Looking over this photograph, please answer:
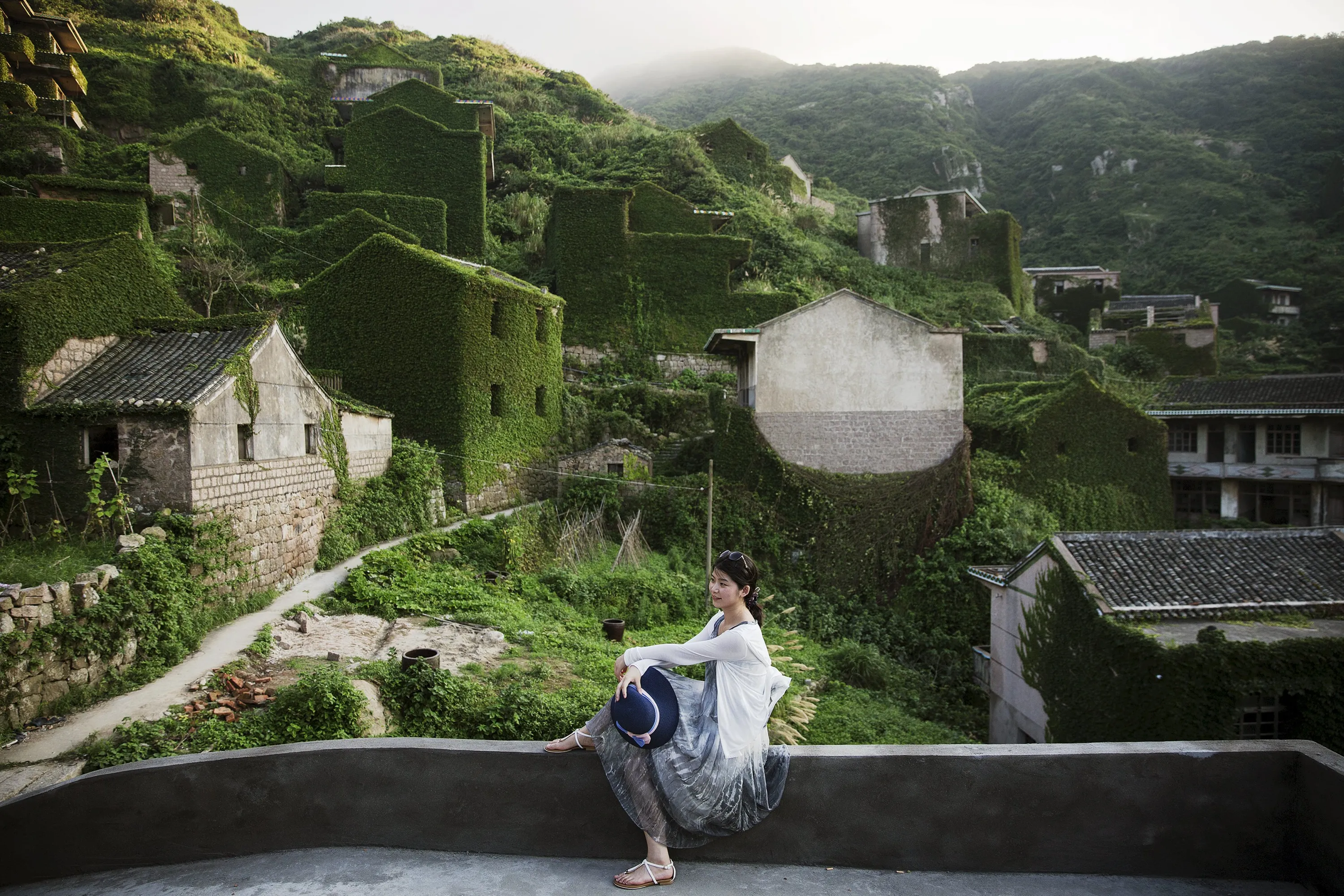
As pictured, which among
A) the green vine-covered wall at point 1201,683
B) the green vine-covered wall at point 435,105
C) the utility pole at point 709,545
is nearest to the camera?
the green vine-covered wall at point 1201,683

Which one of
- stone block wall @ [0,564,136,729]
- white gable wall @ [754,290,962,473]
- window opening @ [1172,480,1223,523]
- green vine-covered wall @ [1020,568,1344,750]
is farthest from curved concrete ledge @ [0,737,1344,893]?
window opening @ [1172,480,1223,523]

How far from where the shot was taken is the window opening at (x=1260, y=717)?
11.2 m

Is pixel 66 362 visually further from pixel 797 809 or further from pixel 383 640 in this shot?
pixel 797 809

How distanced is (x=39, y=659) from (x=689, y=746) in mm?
7436

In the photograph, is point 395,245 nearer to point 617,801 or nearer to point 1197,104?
point 617,801

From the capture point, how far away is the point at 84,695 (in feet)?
24.4

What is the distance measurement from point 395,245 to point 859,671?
587 inches

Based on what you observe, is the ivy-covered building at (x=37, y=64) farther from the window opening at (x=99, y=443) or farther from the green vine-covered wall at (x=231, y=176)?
the window opening at (x=99, y=443)

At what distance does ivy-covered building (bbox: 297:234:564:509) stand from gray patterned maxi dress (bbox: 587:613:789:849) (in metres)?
16.3

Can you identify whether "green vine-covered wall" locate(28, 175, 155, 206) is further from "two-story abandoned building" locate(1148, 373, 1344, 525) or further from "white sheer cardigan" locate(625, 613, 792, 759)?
"two-story abandoned building" locate(1148, 373, 1344, 525)

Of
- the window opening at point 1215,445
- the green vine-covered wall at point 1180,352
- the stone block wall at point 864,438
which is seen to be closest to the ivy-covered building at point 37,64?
the stone block wall at point 864,438

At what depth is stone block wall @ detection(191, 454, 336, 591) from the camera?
34.2 feet

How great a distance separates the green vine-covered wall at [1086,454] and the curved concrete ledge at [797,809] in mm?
20003

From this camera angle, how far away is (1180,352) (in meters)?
36.3
